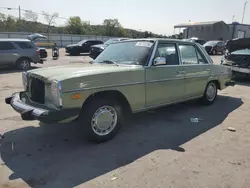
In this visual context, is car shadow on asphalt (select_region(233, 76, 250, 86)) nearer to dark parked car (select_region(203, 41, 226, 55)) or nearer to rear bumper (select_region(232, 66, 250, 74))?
rear bumper (select_region(232, 66, 250, 74))

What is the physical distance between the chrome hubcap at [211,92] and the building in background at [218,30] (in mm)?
38989

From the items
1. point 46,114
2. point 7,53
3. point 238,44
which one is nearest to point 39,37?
point 7,53

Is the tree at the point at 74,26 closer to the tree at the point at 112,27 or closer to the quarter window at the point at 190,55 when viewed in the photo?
the tree at the point at 112,27

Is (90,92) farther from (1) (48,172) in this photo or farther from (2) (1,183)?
(2) (1,183)

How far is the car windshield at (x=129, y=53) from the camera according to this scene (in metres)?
4.76

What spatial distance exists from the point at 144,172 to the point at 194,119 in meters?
2.60

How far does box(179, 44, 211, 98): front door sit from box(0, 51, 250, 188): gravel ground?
2.30 feet

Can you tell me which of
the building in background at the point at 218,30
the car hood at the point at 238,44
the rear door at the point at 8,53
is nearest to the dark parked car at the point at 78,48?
the rear door at the point at 8,53

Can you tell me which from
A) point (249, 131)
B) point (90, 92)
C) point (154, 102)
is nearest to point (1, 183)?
point (90, 92)

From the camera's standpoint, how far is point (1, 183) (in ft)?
9.95

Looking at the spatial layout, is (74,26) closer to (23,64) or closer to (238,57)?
(23,64)

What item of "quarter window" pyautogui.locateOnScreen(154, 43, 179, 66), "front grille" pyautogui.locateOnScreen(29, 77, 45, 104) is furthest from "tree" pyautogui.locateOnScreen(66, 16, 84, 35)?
"front grille" pyautogui.locateOnScreen(29, 77, 45, 104)

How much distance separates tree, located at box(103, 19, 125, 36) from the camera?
198 feet

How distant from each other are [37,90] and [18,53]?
10473 millimetres
